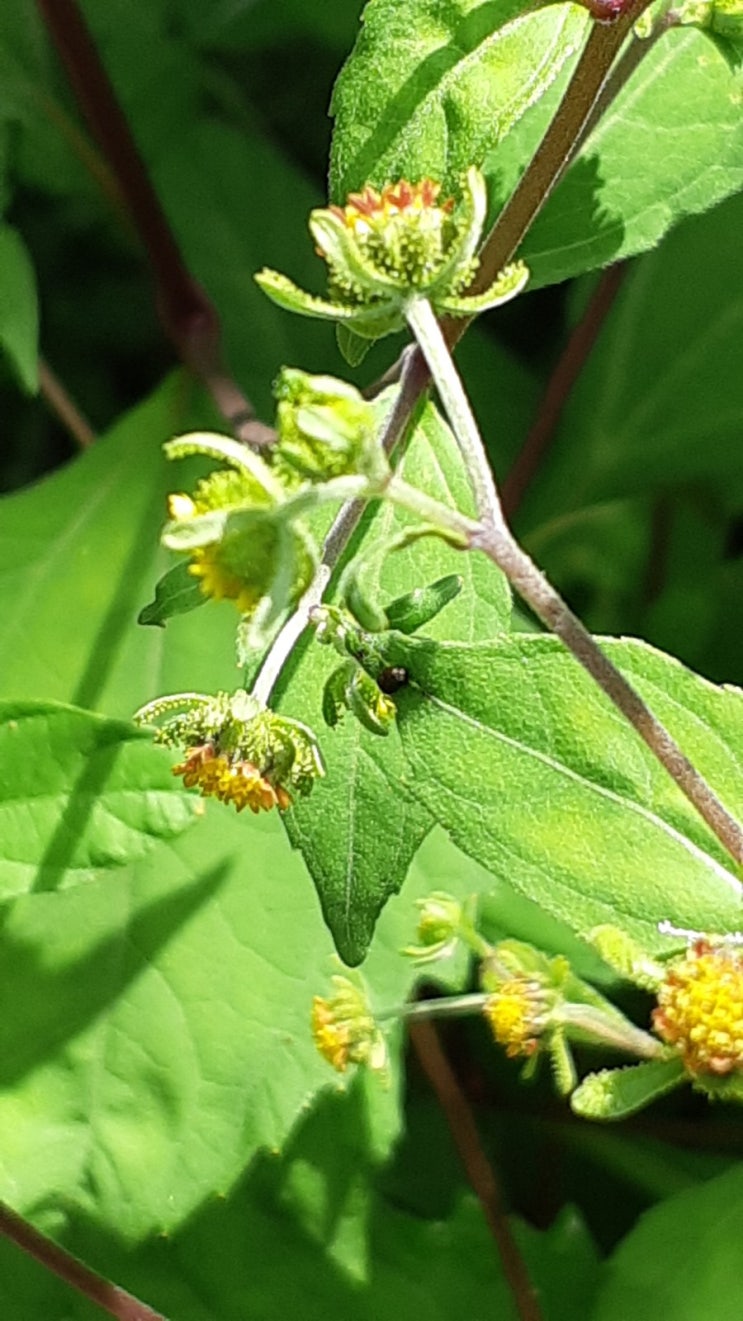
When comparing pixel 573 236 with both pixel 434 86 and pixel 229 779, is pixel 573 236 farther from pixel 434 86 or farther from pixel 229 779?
pixel 229 779

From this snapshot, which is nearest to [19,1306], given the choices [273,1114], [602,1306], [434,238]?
[273,1114]

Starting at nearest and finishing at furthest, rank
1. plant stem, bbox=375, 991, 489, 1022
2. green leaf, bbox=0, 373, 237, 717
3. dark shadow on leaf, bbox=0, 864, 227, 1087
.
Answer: plant stem, bbox=375, 991, 489, 1022
dark shadow on leaf, bbox=0, 864, 227, 1087
green leaf, bbox=0, 373, 237, 717

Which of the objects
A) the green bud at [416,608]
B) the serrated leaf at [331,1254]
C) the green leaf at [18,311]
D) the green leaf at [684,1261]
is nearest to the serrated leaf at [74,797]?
the green bud at [416,608]

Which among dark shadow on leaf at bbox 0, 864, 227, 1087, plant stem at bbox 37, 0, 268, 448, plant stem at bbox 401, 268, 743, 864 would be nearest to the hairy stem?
plant stem at bbox 37, 0, 268, 448

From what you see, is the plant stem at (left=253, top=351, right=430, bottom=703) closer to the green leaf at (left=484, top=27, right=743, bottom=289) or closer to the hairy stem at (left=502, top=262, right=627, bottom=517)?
the green leaf at (left=484, top=27, right=743, bottom=289)

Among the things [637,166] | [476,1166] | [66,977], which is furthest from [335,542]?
[476,1166]

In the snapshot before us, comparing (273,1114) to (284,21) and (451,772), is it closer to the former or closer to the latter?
(451,772)
